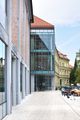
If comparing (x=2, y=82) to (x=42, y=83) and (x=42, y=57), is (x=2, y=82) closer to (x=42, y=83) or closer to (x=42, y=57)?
(x=42, y=57)

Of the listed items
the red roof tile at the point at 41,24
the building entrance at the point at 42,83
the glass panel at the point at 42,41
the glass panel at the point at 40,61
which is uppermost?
the red roof tile at the point at 41,24

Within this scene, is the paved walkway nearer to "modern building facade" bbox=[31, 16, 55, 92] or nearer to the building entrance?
"modern building facade" bbox=[31, 16, 55, 92]

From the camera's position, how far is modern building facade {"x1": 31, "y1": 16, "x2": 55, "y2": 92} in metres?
105

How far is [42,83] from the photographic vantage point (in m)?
110

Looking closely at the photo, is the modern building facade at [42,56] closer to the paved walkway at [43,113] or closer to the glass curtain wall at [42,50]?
the glass curtain wall at [42,50]

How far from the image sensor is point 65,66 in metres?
180

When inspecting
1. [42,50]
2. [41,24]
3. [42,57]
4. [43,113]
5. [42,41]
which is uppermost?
A: [41,24]

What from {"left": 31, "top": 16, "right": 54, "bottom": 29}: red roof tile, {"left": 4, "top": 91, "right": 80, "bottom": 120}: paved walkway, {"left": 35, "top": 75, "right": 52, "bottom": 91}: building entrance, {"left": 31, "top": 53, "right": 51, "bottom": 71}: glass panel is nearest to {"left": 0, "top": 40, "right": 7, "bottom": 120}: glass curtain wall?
{"left": 4, "top": 91, "right": 80, "bottom": 120}: paved walkway

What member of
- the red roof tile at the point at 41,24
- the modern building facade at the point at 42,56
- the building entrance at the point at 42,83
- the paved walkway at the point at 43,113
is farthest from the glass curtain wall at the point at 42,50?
the paved walkway at the point at 43,113

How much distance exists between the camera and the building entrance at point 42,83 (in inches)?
4281

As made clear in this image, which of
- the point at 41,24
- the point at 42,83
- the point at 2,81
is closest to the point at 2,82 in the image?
the point at 2,81

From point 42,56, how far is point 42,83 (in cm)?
720

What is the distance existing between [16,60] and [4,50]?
540 inches

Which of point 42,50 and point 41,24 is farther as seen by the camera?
point 41,24
